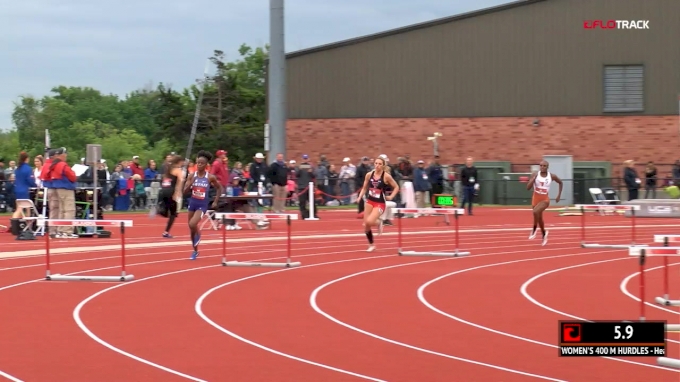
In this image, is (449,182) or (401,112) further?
(401,112)

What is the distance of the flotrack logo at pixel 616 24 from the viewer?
4681cm

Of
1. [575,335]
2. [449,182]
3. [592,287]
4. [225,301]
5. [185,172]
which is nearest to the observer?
[575,335]

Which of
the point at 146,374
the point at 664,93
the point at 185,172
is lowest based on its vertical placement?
the point at 146,374

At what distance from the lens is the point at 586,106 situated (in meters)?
47.7

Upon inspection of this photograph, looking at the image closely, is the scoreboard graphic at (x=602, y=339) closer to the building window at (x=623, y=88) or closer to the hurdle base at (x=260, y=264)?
the hurdle base at (x=260, y=264)

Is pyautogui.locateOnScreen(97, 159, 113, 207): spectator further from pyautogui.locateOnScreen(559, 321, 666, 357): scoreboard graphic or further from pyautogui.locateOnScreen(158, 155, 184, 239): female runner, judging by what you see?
pyautogui.locateOnScreen(559, 321, 666, 357): scoreboard graphic

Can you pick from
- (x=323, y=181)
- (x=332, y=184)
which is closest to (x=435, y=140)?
(x=332, y=184)

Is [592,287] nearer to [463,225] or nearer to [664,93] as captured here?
[463,225]

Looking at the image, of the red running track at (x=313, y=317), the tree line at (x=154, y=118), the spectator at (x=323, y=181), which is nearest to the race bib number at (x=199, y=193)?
the red running track at (x=313, y=317)

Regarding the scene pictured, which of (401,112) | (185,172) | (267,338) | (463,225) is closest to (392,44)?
(401,112)

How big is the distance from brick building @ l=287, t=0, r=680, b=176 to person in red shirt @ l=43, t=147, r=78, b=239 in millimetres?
25096

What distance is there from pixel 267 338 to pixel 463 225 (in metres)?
19.9

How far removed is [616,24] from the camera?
154 feet

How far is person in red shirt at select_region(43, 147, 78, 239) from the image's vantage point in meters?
24.5
